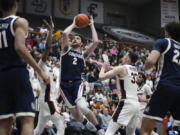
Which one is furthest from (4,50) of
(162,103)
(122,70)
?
(122,70)

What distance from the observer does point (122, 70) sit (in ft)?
20.5

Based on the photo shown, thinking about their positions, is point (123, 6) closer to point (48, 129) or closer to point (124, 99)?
point (48, 129)

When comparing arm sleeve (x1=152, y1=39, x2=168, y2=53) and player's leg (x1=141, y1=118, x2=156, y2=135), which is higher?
arm sleeve (x1=152, y1=39, x2=168, y2=53)

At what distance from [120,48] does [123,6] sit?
9.88m

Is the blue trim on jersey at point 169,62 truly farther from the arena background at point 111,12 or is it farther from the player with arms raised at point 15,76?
the arena background at point 111,12

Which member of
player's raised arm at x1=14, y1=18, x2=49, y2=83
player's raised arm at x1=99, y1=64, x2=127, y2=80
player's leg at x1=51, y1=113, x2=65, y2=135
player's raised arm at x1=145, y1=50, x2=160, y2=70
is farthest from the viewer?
player's leg at x1=51, y1=113, x2=65, y2=135

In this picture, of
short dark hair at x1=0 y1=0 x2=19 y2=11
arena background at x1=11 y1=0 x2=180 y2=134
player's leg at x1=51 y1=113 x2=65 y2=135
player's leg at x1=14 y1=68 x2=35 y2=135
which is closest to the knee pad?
player's leg at x1=51 y1=113 x2=65 y2=135

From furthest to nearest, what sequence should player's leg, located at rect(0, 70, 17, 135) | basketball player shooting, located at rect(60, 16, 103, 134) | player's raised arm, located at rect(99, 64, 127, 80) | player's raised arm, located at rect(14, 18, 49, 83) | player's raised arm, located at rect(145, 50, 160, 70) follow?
basketball player shooting, located at rect(60, 16, 103, 134) < player's raised arm, located at rect(99, 64, 127, 80) < player's raised arm, located at rect(145, 50, 160, 70) < player's leg, located at rect(0, 70, 17, 135) < player's raised arm, located at rect(14, 18, 49, 83)

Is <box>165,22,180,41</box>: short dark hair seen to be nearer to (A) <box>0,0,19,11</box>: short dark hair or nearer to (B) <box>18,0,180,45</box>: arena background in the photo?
(A) <box>0,0,19,11</box>: short dark hair

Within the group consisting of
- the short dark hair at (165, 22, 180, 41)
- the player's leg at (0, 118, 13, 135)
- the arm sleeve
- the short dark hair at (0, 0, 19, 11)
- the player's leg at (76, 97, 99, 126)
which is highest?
the short dark hair at (0, 0, 19, 11)

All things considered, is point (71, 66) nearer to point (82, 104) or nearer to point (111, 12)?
point (82, 104)

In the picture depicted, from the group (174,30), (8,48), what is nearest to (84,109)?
(174,30)

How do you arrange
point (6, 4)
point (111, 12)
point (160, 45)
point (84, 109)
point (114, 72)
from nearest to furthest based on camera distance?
point (6, 4), point (160, 45), point (114, 72), point (84, 109), point (111, 12)

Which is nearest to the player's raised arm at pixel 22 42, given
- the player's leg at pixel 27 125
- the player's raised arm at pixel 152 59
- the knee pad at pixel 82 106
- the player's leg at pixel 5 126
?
the player's leg at pixel 27 125
